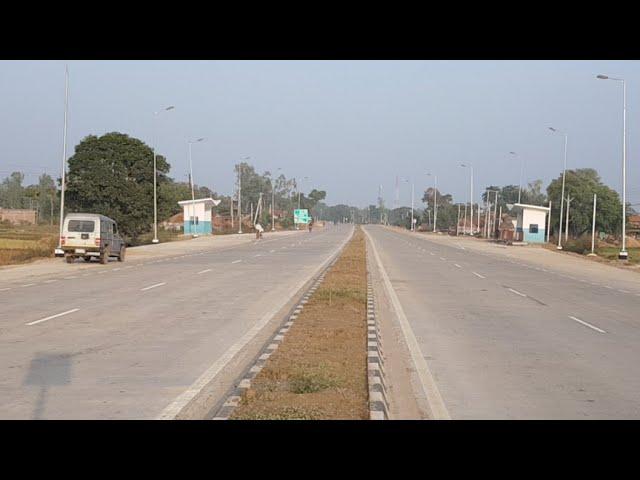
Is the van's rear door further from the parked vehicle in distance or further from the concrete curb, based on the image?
the concrete curb

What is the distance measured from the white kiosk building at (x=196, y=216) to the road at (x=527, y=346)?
6131cm

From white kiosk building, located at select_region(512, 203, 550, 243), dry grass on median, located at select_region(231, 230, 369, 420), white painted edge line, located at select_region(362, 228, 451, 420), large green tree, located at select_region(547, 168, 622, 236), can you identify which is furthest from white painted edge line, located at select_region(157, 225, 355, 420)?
large green tree, located at select_region(547, 168, 622, 236)

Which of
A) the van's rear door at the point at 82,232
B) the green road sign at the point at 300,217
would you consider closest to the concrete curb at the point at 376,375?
the van's rear door at the point at 82,232

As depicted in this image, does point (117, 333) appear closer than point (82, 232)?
Yes

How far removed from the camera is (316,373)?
Answer: 10.5 m

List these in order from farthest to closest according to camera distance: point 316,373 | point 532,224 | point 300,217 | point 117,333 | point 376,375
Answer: point 300,217 < point 532,224 < point 117,333 < point 376,375 < point 316,373

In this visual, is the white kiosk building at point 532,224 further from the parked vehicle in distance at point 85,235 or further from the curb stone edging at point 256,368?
the curb stone edging at point 256,368

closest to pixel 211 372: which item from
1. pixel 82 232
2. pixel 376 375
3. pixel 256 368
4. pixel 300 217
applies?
pixel 256 368

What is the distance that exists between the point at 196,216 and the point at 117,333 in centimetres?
7538

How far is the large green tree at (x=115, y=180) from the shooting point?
2042 inches

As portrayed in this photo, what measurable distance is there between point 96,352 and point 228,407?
15.0ft

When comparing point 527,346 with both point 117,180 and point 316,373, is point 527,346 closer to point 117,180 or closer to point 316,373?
point 316,373
